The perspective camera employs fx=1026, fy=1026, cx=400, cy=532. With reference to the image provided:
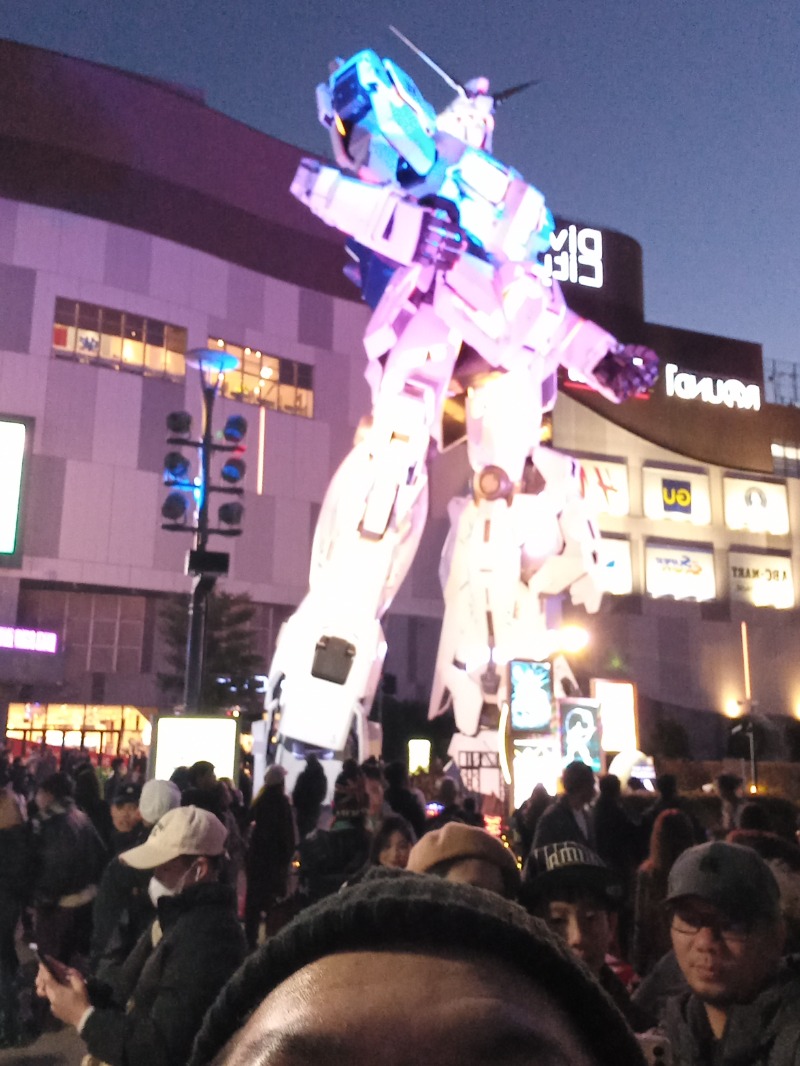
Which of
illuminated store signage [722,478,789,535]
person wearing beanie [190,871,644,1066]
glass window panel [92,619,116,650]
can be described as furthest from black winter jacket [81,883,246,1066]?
illuminated store signage [722,478,789,535]

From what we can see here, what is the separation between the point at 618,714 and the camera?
17453 millimetres

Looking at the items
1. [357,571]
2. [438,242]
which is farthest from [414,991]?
[438,242]

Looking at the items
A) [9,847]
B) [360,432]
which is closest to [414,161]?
[360,432]

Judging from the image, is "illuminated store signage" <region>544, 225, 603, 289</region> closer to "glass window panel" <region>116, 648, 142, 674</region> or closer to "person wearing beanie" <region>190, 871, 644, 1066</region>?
"glass window panel" <region>116, 648, 142, 674</region>

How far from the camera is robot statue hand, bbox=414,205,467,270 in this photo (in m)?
14.9

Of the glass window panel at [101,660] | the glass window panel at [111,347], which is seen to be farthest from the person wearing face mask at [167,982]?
the glass window panel at [111,347]

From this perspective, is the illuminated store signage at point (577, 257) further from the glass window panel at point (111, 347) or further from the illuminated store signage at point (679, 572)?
the glass window panel at point (111, 347)

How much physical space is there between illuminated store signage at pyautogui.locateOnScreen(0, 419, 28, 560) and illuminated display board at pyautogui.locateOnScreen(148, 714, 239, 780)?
3.59 m

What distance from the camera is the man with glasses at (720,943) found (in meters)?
2.58

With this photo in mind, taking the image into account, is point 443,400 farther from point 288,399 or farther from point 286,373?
point 286,373

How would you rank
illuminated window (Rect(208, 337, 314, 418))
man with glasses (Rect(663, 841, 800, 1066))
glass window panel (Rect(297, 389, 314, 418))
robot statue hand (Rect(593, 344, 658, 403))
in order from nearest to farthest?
1. man with glasses (Rect(663, 841, 800, 1066))
2. robot statue hand (Rect(593, 344, 658, 403))
3. illuminated window (Rect(208, 337, 314, 418))
4. glass window panel (Rect(297, 389, 314, 418))

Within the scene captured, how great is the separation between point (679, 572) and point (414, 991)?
40.3 meters

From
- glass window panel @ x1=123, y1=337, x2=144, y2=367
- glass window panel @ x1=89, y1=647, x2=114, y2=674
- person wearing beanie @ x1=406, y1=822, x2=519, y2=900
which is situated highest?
glass window panel @ x1=123, y1=337, x2=144, y2=367

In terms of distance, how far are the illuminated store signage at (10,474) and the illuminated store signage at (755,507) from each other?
111 ft
